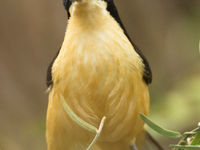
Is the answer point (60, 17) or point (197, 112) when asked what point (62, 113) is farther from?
point (60, 17)

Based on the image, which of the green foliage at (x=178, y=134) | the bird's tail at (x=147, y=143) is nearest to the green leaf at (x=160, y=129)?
the green foliage at (x=178, y=134)

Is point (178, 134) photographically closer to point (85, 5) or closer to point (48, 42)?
point (85, 5)

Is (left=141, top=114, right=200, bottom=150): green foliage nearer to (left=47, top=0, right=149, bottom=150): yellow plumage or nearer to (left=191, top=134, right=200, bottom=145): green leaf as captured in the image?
(left=191, top=134, right=200, bottom=145): green leaf

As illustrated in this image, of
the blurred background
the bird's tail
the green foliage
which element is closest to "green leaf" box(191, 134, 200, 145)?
the green foliage

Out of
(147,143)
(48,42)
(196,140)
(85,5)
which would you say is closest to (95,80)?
(85,5)

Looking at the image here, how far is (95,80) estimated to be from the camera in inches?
76.3

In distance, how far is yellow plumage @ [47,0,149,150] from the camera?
194cm

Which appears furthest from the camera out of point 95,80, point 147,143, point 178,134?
point 147,143

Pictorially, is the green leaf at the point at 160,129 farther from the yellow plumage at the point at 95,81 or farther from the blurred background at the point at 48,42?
the blurred background at the point at 48,42

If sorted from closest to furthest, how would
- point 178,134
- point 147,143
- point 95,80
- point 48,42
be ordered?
point 178,134
point 95,80
point 147,143
point 48,42

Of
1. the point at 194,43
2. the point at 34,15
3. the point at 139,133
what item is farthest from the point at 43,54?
the point at 139,133

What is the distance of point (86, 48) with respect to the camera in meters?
1.97

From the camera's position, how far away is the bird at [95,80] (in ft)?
6.37

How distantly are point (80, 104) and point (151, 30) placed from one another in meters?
2.91
